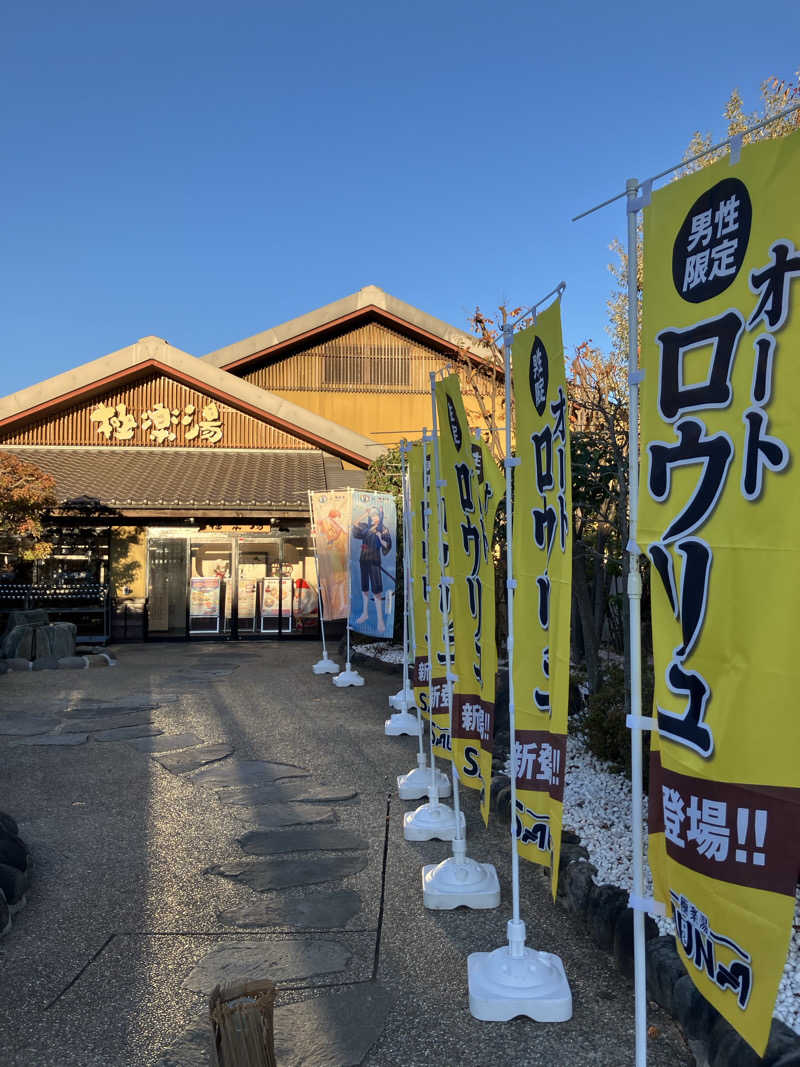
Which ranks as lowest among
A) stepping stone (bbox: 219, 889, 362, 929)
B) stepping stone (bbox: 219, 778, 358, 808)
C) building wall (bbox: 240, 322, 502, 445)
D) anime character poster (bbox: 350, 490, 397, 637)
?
stepping stone (bbox: 219, 778, 358, 808)

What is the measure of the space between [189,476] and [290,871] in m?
13.8

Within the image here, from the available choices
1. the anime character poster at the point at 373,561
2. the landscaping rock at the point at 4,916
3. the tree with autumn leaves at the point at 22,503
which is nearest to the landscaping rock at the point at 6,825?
the landscaping rock at the point at 4,916

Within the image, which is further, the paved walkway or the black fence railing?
the black fence railing

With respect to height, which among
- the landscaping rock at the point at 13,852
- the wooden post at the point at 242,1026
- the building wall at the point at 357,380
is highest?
the building wall at the point at 357,380

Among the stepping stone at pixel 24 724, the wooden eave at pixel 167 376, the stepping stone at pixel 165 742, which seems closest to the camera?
the stepping stone at pixel 165 742

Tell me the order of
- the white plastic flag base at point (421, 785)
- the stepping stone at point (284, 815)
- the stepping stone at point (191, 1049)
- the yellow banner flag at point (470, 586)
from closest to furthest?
the stepping stone at point (191, 1049) < the yellow banner flag at point (470, 586) < the stepping stone at point (284, 815) < the white plastic flag base at point (421, 785)

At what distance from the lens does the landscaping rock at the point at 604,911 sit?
4.17m

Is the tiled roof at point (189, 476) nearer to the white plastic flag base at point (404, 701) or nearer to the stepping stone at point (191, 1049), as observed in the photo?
the white plastic flag base at point (404, 701)

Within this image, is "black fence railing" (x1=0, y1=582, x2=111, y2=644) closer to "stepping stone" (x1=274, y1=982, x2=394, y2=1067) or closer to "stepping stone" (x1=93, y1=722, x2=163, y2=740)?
"stepping stone" (x1=93, y1=722, x2=163, y2=740)

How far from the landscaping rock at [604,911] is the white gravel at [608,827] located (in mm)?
106

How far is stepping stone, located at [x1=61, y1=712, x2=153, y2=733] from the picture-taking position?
9.74 m

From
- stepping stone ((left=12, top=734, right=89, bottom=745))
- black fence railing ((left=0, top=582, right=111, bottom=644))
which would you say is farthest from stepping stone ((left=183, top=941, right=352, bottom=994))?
black fence railing ((left=0, top=582, right=111, bottom=644))

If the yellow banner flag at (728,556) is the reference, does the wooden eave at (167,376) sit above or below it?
above

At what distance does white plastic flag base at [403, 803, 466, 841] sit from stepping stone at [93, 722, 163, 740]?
173 inches
